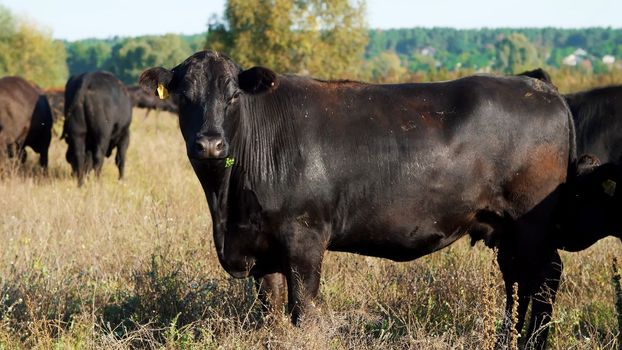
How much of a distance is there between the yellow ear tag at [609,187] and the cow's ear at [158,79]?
3023mm

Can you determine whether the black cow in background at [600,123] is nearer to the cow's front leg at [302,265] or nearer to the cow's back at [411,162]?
the cow's back at [411,162]

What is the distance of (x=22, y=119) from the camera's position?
13281mm

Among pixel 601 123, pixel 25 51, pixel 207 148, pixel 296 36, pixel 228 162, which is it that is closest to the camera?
pixel 207 148

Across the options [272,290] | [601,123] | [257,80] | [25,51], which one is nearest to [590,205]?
[601,123]

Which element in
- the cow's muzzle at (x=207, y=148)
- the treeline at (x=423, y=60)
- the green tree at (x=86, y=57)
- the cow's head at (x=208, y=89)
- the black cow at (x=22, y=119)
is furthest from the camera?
the green tree at (x=86, y=57)

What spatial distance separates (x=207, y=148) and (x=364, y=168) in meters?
1.11

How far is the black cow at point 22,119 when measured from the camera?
13016 mm

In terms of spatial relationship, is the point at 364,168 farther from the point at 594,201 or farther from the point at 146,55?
the point at 146,55

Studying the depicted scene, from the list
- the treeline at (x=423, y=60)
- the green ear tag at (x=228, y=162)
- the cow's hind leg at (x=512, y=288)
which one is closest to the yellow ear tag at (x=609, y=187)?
the cow's hind leg at (x=512, y=288)

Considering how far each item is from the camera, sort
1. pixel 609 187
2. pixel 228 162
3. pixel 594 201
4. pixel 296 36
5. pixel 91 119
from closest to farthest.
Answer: pixel 228 162 < pixel 609 187 < pixel 594 201 < pixel 91 119 < pixel 296 36

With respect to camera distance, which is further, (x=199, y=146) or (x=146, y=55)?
(x=146, y=55)

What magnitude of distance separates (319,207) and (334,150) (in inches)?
15.7

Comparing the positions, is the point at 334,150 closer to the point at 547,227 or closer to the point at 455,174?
the point at 455,174

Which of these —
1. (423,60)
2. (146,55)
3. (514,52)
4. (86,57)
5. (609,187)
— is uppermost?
(609,187)
